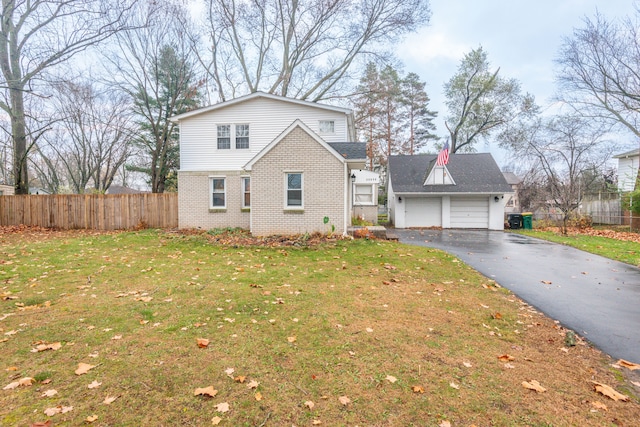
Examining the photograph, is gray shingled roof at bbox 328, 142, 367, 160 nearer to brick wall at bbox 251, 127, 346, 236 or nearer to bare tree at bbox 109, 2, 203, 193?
brick wall at bbox 251, 127, 346, 236

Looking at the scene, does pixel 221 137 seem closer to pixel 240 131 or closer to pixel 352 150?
pixel 240 131

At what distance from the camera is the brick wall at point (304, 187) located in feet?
40.5

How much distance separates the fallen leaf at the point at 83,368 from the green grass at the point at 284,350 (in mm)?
60

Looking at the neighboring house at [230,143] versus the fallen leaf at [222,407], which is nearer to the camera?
the fallen leaf at [222,407]

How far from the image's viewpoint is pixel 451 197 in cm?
2111

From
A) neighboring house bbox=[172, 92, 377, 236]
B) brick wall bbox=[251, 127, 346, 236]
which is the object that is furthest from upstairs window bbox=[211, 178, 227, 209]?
brick wall bbox=[251, 127, 346, 236]

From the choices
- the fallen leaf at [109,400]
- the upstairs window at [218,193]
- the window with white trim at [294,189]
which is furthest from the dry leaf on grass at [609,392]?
the upstairs window at [218,193]

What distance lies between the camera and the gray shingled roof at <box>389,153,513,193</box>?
20698 mm

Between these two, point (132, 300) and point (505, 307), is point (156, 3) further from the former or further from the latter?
point (505, 307)

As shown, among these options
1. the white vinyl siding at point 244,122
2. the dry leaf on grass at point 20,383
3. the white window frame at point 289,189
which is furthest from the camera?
the white vinyl siding at point 244,122

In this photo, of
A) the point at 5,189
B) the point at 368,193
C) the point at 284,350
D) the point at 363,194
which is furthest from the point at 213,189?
the point at 5,189

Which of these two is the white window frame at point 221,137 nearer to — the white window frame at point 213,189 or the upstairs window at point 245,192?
the white window frame at point 213,189

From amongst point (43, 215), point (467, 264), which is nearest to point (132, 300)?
point (467, 264)

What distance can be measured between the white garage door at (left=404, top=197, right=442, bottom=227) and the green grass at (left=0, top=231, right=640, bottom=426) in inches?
577
